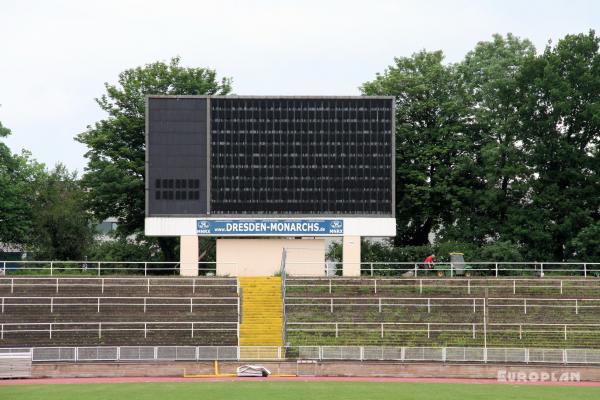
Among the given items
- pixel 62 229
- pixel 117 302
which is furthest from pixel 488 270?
pixel 62 229

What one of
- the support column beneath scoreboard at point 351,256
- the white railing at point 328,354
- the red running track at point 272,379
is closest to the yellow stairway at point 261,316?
the white railing at point 328,354

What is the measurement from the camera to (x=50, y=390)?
139 ft

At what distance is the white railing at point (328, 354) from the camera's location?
47906 mm

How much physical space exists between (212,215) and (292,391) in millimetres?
18985

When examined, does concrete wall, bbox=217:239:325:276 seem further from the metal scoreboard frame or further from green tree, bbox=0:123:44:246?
green tree, bbox=0:123:44:246

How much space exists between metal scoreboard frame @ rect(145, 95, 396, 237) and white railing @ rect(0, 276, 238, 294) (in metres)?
2.60

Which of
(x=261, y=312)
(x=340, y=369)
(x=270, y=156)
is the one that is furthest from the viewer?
(x=270, y=156)

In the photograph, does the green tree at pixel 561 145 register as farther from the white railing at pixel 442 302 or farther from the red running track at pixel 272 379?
the red running track at pixel 272 379

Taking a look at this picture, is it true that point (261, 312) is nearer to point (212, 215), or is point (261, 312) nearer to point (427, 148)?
point (212, 215)

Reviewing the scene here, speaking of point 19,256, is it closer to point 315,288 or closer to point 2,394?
point 315,288

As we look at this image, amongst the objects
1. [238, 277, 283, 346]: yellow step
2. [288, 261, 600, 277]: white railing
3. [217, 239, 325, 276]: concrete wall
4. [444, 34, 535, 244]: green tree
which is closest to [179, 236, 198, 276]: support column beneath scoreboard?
[217, 239, 325, 276]: concrete wall

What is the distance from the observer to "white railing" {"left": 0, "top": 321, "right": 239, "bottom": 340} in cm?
5291

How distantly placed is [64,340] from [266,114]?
1643 cm

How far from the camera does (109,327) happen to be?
176 ft
